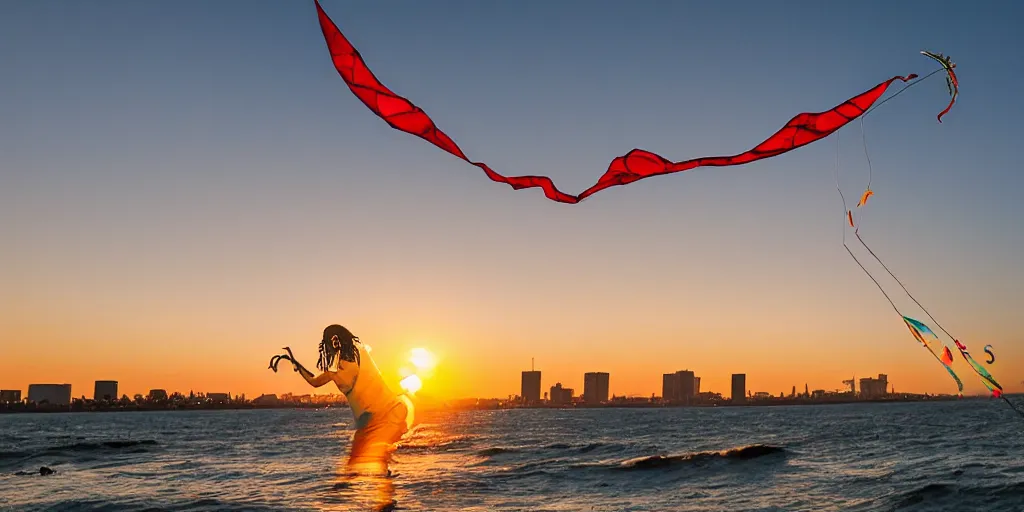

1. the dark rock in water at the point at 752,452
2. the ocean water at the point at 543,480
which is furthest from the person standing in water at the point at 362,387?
the dark rock in water at the point at 752,452

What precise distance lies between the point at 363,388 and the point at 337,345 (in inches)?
57.7

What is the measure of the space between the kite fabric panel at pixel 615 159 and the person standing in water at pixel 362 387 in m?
11.7

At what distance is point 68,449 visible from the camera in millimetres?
39688

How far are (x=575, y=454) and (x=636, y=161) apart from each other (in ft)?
112

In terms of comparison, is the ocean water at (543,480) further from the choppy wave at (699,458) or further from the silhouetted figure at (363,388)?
the silhouetted figure at (363,388)

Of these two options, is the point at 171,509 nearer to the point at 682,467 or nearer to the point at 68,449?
the point at 682,467

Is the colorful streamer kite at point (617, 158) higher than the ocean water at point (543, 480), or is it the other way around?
the colorful streamer kite at point (617, 158)

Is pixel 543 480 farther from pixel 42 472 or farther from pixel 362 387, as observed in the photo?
pixel 42 472

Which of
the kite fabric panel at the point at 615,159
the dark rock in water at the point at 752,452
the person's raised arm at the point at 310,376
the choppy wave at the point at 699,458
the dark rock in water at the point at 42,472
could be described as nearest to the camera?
the kite fabric panel at the point at 615,159

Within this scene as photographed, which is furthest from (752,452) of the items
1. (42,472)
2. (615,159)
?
(615,159)

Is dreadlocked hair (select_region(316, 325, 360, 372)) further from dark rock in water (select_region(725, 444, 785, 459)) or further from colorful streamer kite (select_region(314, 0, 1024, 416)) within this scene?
dark rock in water (select_region(725, 444, 785, 459))

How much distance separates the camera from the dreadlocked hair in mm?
17078

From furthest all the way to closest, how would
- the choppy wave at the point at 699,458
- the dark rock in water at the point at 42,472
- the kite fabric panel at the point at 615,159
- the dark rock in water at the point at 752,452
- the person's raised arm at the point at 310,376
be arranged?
the dark rock in water at the point at 752,452 < the choppy wave at the point at 699,458 < the dark rock in water at the point at 42,472 < the person's raised arm at the point at 310,376 < the kite fabric panel at the point at 615,159

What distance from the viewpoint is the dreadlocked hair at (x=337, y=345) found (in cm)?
1708
